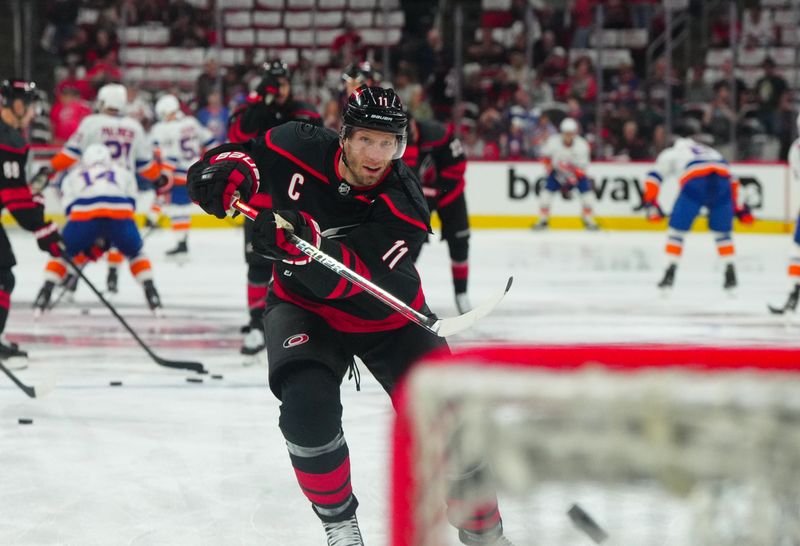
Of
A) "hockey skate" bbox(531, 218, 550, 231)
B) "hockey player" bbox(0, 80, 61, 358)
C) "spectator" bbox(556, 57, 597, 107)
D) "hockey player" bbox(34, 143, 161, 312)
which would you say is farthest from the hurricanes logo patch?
"spectator" bbox(556, 57, 597, 107)

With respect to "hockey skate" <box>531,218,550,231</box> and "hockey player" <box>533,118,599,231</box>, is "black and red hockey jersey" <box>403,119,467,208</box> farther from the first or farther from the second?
"hockey skate" <box>531,218,550,231</box>

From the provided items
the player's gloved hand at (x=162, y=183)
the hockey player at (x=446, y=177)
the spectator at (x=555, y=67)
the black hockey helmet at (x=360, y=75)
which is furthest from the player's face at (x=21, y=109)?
the spectator at (x=555, y=67)

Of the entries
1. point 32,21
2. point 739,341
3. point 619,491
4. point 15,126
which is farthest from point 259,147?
point 32,21

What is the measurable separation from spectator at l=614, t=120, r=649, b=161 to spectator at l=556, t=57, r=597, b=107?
0.54 metres

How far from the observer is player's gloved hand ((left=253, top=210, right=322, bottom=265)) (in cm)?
260

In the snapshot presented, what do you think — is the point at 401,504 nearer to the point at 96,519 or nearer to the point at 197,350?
the point at 96,519

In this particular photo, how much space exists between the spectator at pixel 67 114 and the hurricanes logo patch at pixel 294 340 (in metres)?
9.71

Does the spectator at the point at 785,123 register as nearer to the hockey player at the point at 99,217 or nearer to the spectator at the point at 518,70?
the spectator at the point at 518,70

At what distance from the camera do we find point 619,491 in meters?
1.43

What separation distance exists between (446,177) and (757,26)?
7377 millimetres

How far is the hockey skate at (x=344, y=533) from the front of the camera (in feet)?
8.57

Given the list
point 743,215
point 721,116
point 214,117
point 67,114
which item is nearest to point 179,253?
point 214,117

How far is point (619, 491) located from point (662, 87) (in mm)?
11691

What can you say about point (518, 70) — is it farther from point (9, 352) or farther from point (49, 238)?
point (9, 352)
